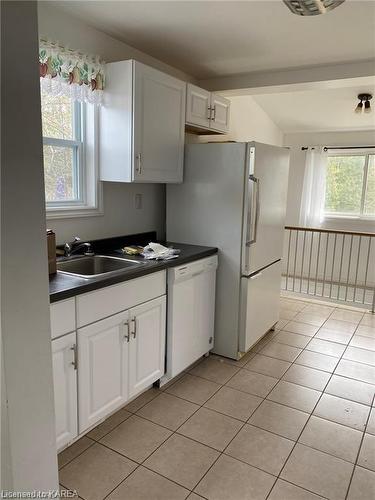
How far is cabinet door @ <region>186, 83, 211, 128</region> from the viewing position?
2.98 metres

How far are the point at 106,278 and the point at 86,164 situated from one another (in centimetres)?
106

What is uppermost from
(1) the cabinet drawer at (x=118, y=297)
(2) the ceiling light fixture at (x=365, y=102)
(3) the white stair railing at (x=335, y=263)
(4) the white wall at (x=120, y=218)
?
(2) the ceiling light fixture at (x=365, y=102)

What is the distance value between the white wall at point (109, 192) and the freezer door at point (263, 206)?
2.79 feet

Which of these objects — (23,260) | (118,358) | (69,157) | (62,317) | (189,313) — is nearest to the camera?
(23,260)

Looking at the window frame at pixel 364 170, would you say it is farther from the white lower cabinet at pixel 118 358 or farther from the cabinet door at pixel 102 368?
the cabinet door at pixel 102 368

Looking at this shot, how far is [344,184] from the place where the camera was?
230 inches

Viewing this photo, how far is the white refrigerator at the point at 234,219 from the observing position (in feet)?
9.40

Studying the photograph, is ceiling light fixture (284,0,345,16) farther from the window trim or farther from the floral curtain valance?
the window trim

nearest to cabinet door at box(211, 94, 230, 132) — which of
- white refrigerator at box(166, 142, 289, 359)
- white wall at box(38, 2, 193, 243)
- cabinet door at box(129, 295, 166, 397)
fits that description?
white wall at box(38, 2, 193, 243)

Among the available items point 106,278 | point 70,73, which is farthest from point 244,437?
point 70,73

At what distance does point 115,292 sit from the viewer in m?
2.06

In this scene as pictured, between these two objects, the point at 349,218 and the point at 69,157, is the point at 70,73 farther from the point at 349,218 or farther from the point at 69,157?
the point at 349,218

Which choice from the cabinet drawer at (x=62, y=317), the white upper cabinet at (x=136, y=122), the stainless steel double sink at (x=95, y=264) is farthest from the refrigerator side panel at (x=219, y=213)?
A: the cabinet drawer at (x=62, y=317)

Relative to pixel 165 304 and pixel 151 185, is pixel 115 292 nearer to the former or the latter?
pixel 165 304
